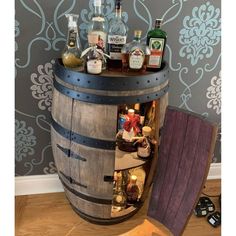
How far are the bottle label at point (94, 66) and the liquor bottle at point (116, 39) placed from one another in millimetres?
149

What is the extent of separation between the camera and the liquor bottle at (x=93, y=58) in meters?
1.24

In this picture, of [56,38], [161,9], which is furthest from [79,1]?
[161,9]

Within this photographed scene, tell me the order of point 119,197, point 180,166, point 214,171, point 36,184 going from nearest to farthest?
point 180,166 → point 119,197 → point 36,184 → point 214,171

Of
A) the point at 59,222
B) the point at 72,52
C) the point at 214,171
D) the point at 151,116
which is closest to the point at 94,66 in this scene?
the point at 72,52

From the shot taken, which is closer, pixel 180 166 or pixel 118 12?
pixel 180 166

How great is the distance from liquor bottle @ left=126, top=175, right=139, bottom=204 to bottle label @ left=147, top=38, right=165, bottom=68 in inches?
23.4

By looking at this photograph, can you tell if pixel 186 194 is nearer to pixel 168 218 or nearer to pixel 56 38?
pixel 168 218

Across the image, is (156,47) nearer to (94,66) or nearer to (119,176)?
(94,66)

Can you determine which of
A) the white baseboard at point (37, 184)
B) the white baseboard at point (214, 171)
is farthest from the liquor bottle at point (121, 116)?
the white baseboard at point (214, 171)

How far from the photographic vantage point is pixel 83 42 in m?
1.52

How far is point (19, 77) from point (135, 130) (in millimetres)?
648

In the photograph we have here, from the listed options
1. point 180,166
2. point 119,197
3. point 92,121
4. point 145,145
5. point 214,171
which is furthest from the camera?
point 214,171

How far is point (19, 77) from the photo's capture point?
5.04 ft

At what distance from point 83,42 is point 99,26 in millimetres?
147
